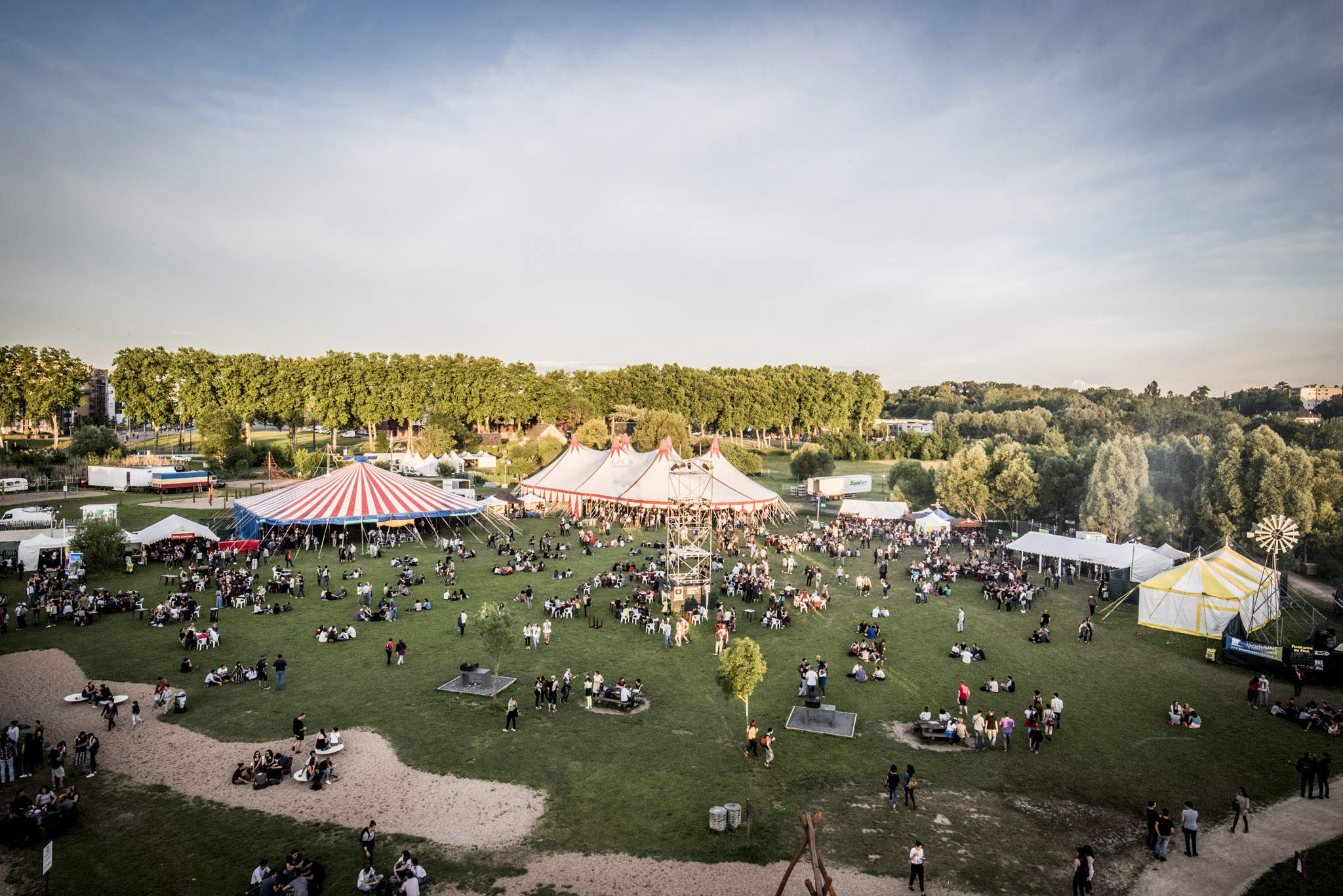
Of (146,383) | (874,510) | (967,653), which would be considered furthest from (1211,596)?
(146,383)

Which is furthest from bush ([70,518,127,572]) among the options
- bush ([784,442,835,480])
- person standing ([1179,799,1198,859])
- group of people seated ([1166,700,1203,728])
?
bush ([784,442,835,480])

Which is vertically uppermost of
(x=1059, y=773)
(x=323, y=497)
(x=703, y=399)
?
(x=703, y=399)

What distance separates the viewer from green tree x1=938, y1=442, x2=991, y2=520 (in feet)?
117

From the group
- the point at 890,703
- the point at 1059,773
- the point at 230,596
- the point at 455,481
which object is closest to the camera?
the point at 1059,773

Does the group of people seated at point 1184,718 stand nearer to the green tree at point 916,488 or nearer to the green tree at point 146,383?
the green tree at point 916,488

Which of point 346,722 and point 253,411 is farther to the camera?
point 253,411

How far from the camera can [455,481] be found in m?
44.0

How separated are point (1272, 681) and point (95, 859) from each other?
23046 mm

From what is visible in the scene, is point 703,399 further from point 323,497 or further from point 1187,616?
point 1187,616

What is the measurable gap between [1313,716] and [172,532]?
111ft

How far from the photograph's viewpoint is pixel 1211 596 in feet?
64.2

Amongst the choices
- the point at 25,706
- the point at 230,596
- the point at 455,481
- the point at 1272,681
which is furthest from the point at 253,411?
the point at 1272,681

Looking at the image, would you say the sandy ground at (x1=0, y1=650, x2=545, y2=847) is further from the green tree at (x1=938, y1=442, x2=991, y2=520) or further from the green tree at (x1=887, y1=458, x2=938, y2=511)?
the green tree at (x1=887, y1=458, x2=938, y2=511)

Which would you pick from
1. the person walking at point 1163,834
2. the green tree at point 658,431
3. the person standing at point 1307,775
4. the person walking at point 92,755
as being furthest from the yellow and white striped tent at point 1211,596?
the green tree at point 658,431
